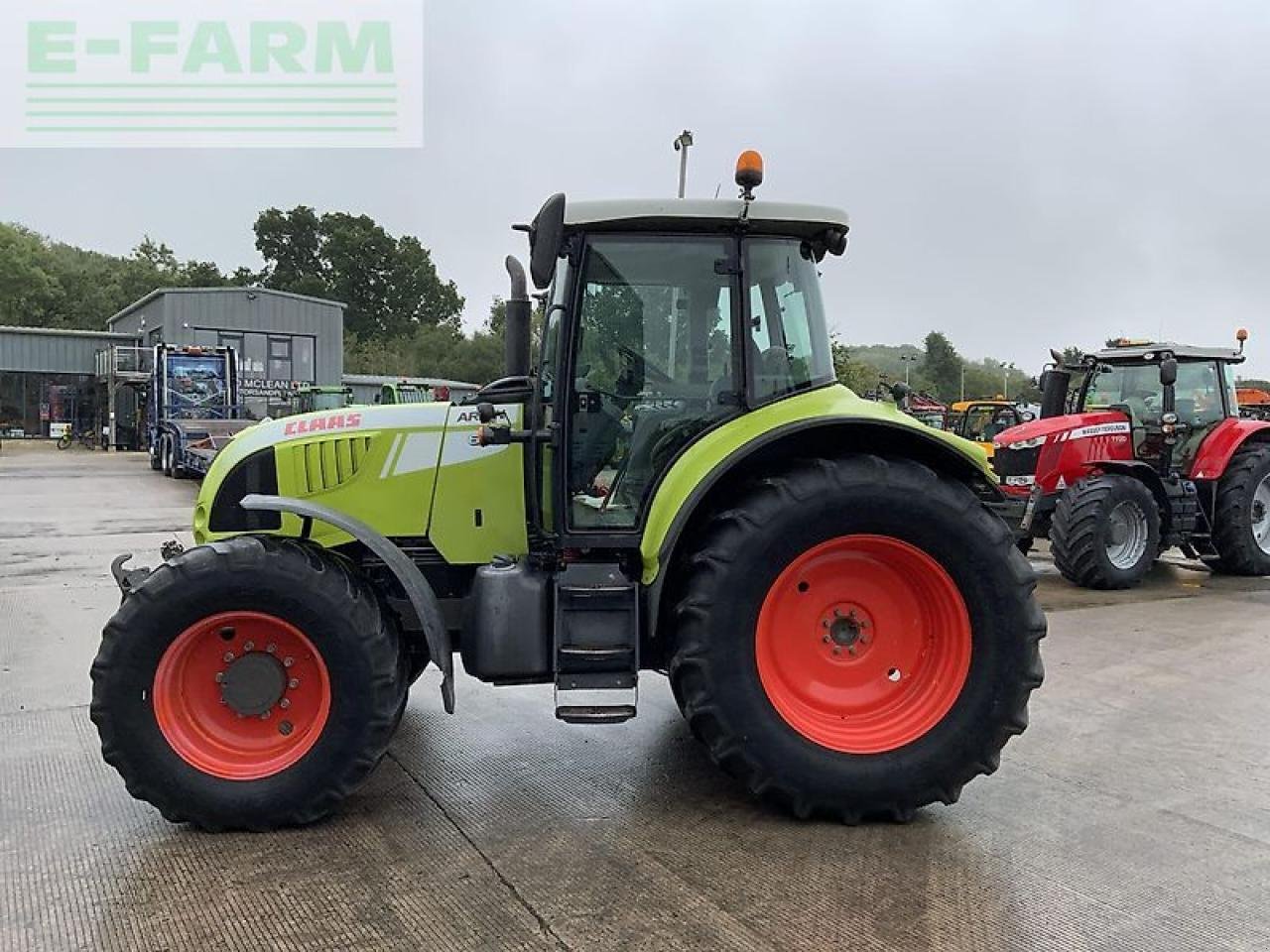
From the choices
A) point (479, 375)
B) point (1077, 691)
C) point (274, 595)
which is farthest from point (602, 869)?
point (479, 375)

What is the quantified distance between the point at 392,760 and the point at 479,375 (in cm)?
4580

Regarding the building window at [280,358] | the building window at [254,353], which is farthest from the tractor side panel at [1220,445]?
the building window at [280,358]

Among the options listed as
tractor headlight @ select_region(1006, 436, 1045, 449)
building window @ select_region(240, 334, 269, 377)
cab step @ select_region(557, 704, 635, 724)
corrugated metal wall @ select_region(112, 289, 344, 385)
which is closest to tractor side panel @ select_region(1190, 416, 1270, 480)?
tractor headlight @ select_region(1006, 436, 1045, 449)

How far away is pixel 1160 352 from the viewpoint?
9367 mm

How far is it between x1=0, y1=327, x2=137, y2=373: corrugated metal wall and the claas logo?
37.3 m

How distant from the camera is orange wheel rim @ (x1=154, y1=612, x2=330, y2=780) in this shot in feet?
11.3

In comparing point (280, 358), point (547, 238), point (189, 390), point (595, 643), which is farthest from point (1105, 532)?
point (280, 358)

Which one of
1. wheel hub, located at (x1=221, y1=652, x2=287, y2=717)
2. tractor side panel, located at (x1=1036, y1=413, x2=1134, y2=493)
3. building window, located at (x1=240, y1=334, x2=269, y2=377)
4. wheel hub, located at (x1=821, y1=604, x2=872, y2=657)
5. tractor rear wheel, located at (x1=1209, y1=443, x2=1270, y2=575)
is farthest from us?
building window, located at (x1=240, y1=334, x2=269, y2=377)

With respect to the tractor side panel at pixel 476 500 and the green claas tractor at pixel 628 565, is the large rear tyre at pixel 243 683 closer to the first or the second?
the green claas tractor at pixel 628 565

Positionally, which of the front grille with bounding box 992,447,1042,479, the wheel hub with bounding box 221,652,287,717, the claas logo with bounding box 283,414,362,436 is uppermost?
the claas logo with bounding box 283,414,362,436

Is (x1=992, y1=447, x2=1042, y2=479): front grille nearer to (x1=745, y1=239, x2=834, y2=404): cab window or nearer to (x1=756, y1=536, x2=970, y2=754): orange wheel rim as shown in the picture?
(x1=745, y1=239, x2=834, y2=404): cab window

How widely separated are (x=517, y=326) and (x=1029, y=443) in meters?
6.48

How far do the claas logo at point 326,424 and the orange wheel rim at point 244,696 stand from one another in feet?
2.80

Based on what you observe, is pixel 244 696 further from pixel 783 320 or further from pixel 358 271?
pixel 358 271
